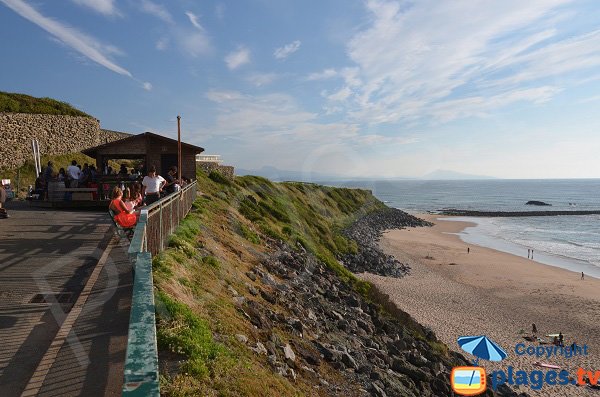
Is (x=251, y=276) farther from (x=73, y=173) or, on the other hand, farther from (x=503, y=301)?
(x=503, y=301)

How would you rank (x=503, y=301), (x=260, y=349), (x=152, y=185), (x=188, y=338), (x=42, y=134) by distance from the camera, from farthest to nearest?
(x=42, y=134)
(x=503, y=301)
(x=152, y=185)
(x=260, y=349)
(x=188, y=338)

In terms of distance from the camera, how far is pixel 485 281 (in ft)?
109

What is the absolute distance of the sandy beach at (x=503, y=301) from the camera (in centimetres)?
1969

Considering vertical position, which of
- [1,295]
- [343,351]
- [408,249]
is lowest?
[408,249]

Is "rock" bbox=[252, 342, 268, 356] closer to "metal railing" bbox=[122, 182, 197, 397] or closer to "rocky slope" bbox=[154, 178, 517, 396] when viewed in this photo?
"rocky slope" bbox=[154, 178, 517, 396]

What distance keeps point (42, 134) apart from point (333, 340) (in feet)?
117

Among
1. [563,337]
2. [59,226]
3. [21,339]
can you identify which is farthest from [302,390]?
[563,337]

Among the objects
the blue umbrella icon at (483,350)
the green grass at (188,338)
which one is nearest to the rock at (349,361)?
the green grass at (188,338)

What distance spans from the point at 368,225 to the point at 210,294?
60.2 m

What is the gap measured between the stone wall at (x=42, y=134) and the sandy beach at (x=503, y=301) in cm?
3119

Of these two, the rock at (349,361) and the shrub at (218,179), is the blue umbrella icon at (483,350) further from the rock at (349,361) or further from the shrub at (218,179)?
the shrub at (218,179)

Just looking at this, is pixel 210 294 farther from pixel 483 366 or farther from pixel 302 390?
pixel 483 366

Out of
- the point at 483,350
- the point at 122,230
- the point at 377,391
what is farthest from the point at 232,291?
the point at 483,350

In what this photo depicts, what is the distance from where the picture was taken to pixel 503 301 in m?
27.7
